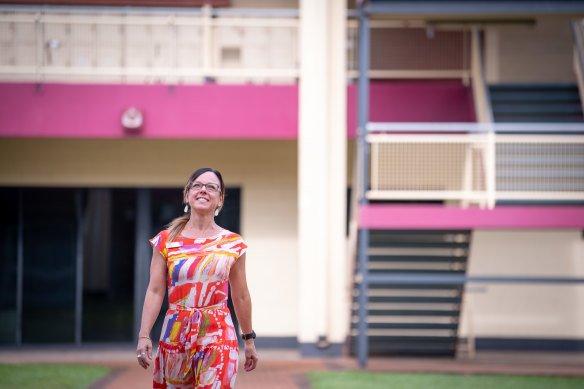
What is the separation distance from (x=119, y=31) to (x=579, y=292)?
29.4 feet

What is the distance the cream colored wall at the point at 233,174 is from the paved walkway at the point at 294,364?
1168mm

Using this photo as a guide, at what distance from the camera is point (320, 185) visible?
13.8m

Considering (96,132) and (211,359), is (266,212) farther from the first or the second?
(211,359)

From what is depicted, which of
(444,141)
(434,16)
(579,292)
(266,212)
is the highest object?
(434,16)

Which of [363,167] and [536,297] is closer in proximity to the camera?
[363,167]

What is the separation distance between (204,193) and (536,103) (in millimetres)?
11407

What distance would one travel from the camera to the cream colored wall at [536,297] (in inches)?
616

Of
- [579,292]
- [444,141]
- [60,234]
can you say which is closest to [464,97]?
[444,141]

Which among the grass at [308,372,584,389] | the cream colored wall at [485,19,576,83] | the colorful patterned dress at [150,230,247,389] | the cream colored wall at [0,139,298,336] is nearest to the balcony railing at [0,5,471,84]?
the cream colored wall at [485,19,576,83]

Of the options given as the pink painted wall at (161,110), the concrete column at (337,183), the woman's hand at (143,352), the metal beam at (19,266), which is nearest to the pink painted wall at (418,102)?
the concrete column at (337,183)

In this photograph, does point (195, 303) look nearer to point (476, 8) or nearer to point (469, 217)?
point (469, 217)

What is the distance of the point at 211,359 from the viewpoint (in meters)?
4.76

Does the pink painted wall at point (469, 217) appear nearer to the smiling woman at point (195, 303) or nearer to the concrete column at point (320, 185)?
the concrete column at point (320, 185)

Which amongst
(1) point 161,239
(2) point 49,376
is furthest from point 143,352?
A: (2) point 49,376
